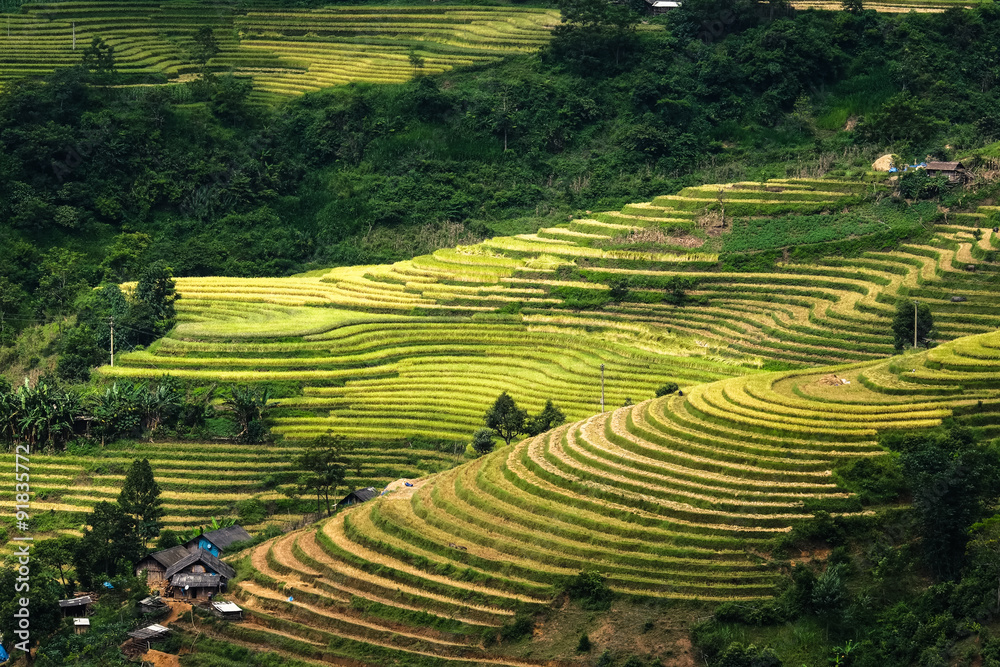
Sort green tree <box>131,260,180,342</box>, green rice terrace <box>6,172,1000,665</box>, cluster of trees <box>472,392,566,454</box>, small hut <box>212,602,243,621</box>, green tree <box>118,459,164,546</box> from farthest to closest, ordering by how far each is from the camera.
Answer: green tree <box>131,260,180,342</box>, cluster of trees <box>472,392,566,454</box>, green tree <box>118,459,164,546</box>, small hut <box>212,602,243,621</box>, green rice terrace <box>6,172,1000,665</box>

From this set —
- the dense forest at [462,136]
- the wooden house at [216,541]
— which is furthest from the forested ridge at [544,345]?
the wooden house at [216,541]

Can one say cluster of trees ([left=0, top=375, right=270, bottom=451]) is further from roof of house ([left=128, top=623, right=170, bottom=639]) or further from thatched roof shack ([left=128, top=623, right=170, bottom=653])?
thatched roof shack ([left=128, top=623, right=170, bottom=653])

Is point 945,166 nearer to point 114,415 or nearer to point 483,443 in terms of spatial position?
point 483,443

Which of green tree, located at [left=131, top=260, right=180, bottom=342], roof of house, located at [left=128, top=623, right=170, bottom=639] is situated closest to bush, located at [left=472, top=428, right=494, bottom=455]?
roof of house, located at [left=128, top=623, right=170, bottom=639]

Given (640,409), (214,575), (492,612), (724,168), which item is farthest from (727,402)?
(724,168)

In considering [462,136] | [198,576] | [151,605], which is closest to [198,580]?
[198,576]

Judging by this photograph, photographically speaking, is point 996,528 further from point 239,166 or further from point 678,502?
point 239,166
